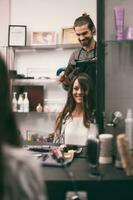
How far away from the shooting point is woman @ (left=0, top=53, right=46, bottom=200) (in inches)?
27.2

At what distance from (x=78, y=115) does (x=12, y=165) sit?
117cm

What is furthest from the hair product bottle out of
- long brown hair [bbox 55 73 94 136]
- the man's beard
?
the man's beard

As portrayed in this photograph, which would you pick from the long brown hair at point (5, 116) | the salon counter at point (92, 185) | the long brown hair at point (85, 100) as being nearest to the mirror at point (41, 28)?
the long brown hair at point (85, 100)

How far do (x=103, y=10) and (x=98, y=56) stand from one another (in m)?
0.23

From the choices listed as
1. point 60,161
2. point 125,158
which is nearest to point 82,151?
point 60,161

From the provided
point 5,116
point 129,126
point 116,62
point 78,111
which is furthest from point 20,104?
point 5,116

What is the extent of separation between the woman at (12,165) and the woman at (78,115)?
959mm

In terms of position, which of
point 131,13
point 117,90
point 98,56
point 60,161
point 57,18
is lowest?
point 60,161

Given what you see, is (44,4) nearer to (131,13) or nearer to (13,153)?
(131,13)

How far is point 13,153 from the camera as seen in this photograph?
0.70 meters

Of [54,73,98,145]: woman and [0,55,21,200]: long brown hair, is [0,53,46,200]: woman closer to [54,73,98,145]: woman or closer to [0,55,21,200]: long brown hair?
[0,55,21,200]: long brown hair

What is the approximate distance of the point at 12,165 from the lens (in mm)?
697

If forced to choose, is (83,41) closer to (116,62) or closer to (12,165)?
(116,62)

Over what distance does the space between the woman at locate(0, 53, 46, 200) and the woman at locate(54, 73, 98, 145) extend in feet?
3.15
